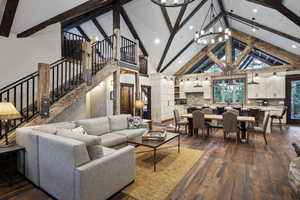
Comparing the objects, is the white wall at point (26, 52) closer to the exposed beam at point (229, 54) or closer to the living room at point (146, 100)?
the living room at point (146, 100)

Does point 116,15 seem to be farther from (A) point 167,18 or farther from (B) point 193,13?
(B) point 193,13

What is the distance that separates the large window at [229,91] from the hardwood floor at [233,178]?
505 centimetres

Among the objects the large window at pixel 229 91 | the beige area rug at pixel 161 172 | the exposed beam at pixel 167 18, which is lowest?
the beige area rug at pixel 161 172

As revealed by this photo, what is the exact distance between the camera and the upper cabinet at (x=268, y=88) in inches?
293

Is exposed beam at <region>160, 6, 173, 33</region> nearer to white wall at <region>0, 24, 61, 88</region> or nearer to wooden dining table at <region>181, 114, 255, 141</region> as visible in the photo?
white wall at <region>0, 24, 61, 88</region>

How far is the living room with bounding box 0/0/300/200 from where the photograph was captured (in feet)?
6.98

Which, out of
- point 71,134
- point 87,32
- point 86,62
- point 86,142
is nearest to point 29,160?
point 71,134

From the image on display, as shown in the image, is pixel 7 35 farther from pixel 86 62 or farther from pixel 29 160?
pixel 29 160

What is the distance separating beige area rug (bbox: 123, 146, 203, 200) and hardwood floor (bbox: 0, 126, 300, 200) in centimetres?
12

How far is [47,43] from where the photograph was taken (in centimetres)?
448

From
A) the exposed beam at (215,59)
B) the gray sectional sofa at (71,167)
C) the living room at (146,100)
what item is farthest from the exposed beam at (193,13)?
the gray sectional sofa at (71,167)

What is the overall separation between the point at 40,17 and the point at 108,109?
11.7 ft

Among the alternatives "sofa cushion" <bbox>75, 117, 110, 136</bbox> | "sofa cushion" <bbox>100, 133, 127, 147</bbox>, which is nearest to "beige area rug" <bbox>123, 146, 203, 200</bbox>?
"sofa cushion" <bbox>100, 133, 127, 147</bbox>

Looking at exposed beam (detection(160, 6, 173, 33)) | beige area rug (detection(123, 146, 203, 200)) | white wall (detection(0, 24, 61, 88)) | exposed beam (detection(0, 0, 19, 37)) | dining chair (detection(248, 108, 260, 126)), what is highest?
exposed beam (detection(160, 6, 173, 33))
